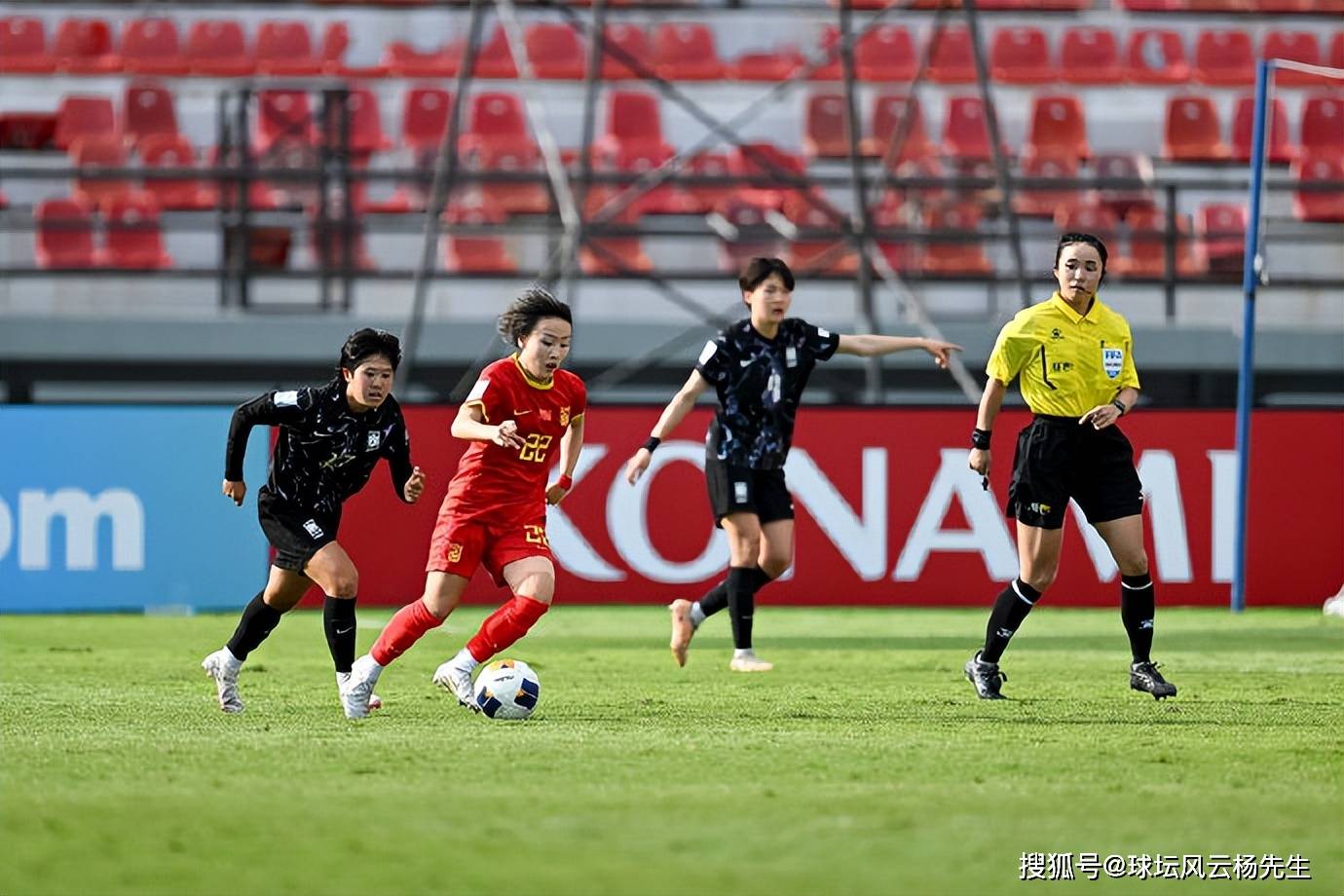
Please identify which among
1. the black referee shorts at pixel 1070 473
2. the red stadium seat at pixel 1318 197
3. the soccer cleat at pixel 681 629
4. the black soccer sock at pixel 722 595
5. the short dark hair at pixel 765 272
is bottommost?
the soccer cleat at pixel 681 629

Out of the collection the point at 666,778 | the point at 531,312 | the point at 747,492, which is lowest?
the point at 666,778

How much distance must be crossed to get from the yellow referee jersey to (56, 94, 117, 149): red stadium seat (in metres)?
15.5

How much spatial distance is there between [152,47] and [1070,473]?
57.0 feet

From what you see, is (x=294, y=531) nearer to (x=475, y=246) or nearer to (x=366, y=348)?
(x=366, y=348)

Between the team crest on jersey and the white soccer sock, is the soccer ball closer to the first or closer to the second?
the white soccer sock

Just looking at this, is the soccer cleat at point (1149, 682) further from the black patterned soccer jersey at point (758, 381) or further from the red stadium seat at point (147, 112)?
the red stadium seat at point (147, 112)

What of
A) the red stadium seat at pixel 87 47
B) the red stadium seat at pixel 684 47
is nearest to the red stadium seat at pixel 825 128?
the red stadium seat at pixel 684 47

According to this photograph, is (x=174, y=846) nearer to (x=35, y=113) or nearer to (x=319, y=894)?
(x=319, y=894)

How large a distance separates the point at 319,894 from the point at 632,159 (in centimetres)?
1722

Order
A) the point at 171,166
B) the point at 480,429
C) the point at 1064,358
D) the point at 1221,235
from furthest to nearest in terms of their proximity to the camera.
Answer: the point at 171,166 < the point at 1221,235 < the point at 1064,358 < the point at 480,429

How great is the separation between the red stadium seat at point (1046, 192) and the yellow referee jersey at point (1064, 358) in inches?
438

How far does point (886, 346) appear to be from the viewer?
10789 mm

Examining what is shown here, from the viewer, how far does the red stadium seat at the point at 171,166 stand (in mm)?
21766

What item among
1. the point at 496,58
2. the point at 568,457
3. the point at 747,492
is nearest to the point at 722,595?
the point at 747,492
